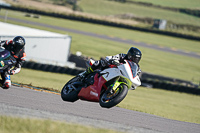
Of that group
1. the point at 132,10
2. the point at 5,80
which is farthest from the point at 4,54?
the point at 132,10

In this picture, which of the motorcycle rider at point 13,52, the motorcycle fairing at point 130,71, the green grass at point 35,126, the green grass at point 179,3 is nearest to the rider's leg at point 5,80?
the motorcycle rider at point 13,52

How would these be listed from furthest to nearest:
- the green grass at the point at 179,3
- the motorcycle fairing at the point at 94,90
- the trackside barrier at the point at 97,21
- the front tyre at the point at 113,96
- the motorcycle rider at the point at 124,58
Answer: the green grass at the point at 179,3
the trackside barrier at the point at 97,21
the motorcycle rider at the point at 124,58
the motorcycle fairing at the point at 94,90
the front tyre at the point at 113,96

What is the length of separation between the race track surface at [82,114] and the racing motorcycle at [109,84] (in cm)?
38

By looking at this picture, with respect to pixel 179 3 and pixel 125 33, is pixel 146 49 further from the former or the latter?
pixel 179 3

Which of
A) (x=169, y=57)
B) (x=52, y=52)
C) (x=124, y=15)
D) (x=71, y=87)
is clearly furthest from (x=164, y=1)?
(x=71, y=87)

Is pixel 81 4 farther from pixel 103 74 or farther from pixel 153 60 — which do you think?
pixel 103 74

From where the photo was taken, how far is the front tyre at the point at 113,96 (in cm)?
731

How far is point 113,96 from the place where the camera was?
7.52 metres

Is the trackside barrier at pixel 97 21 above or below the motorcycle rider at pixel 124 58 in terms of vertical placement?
below

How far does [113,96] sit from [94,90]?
793 mm

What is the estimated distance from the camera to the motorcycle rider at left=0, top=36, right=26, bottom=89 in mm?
9004

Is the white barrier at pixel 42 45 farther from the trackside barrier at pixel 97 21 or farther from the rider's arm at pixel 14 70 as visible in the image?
the trackside barrier at pixel 97 21

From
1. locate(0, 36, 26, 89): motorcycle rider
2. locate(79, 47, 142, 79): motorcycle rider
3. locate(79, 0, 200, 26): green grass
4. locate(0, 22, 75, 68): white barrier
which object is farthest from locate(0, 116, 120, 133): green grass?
locate(79, 0, 200, 26): green grass

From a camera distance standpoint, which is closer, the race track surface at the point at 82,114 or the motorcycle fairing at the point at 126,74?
the race track surface at the point at 82,114
